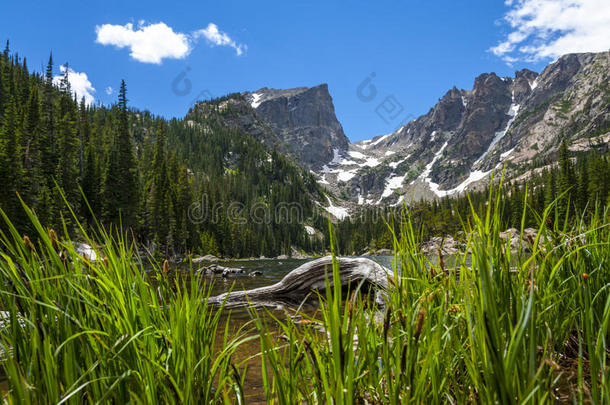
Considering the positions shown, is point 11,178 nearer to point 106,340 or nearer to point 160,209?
point 160,209

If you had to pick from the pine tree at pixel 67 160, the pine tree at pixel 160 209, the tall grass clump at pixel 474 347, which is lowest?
the tall grass clump at pixel 474 347

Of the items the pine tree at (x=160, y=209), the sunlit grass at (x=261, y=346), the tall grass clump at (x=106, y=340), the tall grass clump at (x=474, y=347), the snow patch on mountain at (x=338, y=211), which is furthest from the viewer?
the snow patch on mountain at (x=338, y=211)

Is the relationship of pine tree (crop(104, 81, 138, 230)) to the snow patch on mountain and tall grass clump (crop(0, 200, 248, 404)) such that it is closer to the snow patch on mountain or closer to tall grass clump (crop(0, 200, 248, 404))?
tall grass clump (crop(0, 200, 248, 404))

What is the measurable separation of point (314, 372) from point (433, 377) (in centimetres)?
43

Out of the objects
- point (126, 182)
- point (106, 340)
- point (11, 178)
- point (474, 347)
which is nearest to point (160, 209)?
point (126, 182)

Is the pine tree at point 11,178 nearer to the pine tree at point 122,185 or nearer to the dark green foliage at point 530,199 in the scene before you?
the pine tree at point 122,185

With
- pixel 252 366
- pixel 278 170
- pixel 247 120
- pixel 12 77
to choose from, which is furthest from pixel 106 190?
pixel 247 120

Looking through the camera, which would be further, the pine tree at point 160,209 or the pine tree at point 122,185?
the pine tree at point 160,209

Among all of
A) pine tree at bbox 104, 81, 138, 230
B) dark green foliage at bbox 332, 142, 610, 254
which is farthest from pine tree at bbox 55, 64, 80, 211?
dark green foliage at bbox 332, 142, 610, 254

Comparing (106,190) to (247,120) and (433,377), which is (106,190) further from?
(247,120)

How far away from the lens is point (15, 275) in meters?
1.25

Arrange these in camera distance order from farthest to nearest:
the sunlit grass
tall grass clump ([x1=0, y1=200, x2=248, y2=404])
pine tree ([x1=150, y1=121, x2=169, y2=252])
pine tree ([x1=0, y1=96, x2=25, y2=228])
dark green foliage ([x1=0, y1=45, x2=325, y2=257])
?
pine tree ([x1=150, y1=121, x2=169, y2=252]) < dark green foliage ([x1=0, y1=45, x2=325, y2=257]) < pine tree ([x1=0, y1=96, x2=25, y2=228]) < tall grass clump ([x1=0, y1=200, x2=248, y2=404]) < the sunlit grass

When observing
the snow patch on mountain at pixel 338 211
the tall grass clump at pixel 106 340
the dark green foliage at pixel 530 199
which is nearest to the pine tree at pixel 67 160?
the dark green foliage at pixel 530 199

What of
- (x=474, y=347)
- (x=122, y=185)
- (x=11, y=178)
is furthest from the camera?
(x=122, y=185)
